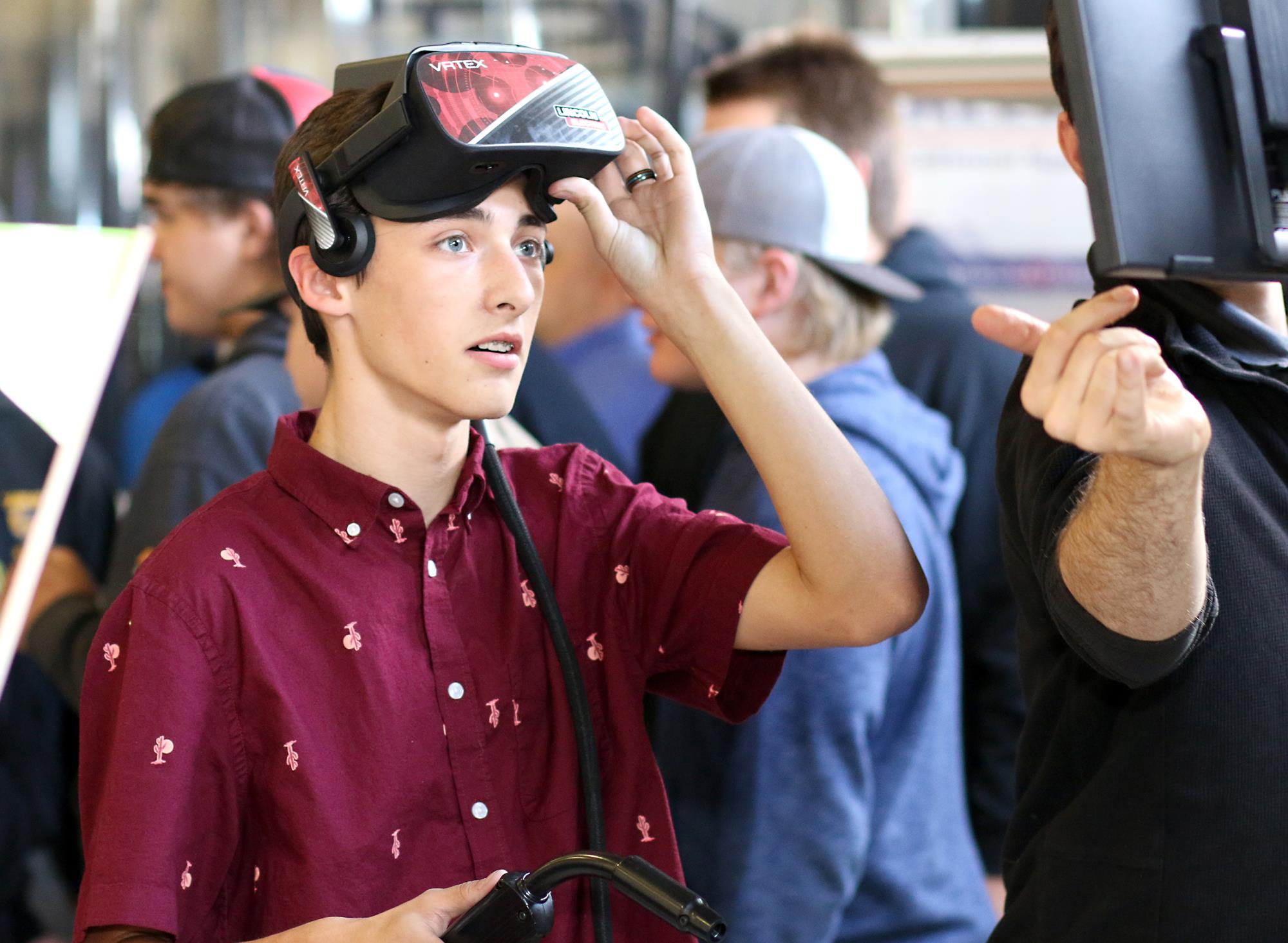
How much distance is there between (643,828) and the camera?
1.33 m

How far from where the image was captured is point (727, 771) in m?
1.76

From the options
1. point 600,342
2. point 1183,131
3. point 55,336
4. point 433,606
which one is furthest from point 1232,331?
point 600,342

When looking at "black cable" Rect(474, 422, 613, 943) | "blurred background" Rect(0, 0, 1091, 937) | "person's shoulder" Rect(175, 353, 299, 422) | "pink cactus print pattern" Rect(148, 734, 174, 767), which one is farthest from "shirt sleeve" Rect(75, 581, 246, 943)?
"blurred background" Rect(0, 0, 1091, 937)

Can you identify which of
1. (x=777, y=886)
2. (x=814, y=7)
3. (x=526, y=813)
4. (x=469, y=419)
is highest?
(x=814, y=7)

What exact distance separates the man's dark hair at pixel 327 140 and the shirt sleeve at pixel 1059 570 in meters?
0.64

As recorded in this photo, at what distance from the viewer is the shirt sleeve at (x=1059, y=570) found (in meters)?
1.12

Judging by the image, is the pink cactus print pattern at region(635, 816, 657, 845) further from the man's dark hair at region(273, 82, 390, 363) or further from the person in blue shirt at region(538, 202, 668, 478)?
the person in blue shirt at region(538, 202, 668, 478)

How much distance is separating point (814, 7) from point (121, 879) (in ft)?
13.8

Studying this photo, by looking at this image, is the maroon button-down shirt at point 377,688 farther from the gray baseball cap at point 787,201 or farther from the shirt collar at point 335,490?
the gray baseball cap at point 787,201

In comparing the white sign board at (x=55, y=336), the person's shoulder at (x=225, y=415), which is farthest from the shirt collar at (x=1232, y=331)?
the person's shoulder at (x=225, y=415)

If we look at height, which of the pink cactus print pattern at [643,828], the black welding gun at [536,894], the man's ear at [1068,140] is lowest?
the pink cactus print pattern at [643,828]

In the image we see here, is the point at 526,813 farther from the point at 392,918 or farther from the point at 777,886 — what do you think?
the point at 777,886

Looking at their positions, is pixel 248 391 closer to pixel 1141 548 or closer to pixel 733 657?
pixel 733 657

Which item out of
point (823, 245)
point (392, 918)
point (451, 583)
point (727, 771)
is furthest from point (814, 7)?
point (392, 918)
